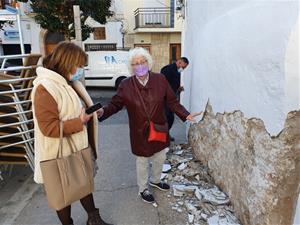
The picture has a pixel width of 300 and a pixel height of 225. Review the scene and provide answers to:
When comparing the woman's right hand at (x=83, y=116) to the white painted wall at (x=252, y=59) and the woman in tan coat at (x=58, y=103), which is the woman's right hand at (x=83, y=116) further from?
the white painted wall at (x=252, y=59)

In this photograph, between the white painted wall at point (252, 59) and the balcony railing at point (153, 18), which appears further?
the balcony railing at point (153, 18)

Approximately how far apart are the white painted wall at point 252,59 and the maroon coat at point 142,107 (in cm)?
67

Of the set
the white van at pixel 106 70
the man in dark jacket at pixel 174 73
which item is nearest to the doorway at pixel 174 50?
the white van at pixel 106 70

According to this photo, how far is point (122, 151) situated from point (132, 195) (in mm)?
1662

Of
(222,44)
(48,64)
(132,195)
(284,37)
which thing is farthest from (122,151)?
(284,37)

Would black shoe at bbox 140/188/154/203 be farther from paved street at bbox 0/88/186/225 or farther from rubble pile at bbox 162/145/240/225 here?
rubble pile at bbox 162/145/240/225

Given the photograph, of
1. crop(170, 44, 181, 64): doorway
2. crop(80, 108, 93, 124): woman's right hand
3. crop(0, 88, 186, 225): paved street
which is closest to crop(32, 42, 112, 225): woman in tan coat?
crop(80, 108, 93, 124): woman's right hand

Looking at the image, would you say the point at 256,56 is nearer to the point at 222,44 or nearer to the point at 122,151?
the point at 222,44

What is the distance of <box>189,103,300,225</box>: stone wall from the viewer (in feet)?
7.36

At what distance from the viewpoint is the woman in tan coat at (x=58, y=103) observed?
2230 mm

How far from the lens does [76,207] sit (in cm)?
342

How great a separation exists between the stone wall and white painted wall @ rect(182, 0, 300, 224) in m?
0.10

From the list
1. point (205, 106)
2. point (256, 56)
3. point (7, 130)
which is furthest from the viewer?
point (205, 106)

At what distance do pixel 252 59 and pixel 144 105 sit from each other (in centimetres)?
114
